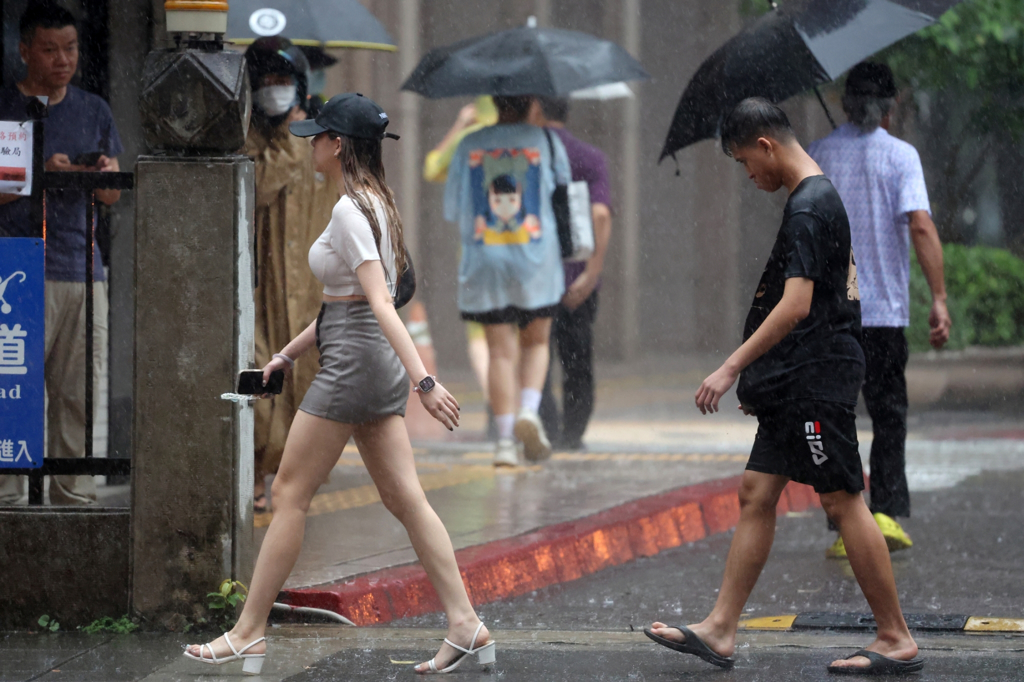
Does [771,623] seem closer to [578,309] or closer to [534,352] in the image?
[534,352]

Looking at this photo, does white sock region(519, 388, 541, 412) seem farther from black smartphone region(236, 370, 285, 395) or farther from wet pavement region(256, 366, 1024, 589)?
black smartphone region(236, 370, 285, 395)

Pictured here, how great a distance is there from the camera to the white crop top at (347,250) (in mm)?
4637

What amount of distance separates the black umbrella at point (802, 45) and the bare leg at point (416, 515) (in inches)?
112

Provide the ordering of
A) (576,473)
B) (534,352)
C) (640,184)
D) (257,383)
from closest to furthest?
(257,383) < (576,473) < (534,352) < (640,184)

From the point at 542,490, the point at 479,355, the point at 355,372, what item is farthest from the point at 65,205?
the point at 479,355

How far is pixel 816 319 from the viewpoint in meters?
4.82

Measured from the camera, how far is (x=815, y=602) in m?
5.99

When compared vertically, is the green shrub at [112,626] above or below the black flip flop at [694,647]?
below

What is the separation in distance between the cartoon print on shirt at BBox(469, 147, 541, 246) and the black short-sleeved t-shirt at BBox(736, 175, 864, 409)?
4.23m

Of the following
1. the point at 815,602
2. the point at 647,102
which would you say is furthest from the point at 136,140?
the point at 647,102

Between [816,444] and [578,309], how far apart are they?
5525mm

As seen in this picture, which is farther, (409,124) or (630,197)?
(630,197)

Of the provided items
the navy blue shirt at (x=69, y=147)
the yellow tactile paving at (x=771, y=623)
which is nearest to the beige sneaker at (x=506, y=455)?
the navy blue shirt at (x=69, y=147)

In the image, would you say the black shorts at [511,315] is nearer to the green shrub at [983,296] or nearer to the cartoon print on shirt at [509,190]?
the cartoon print on shirt at [509,190]
